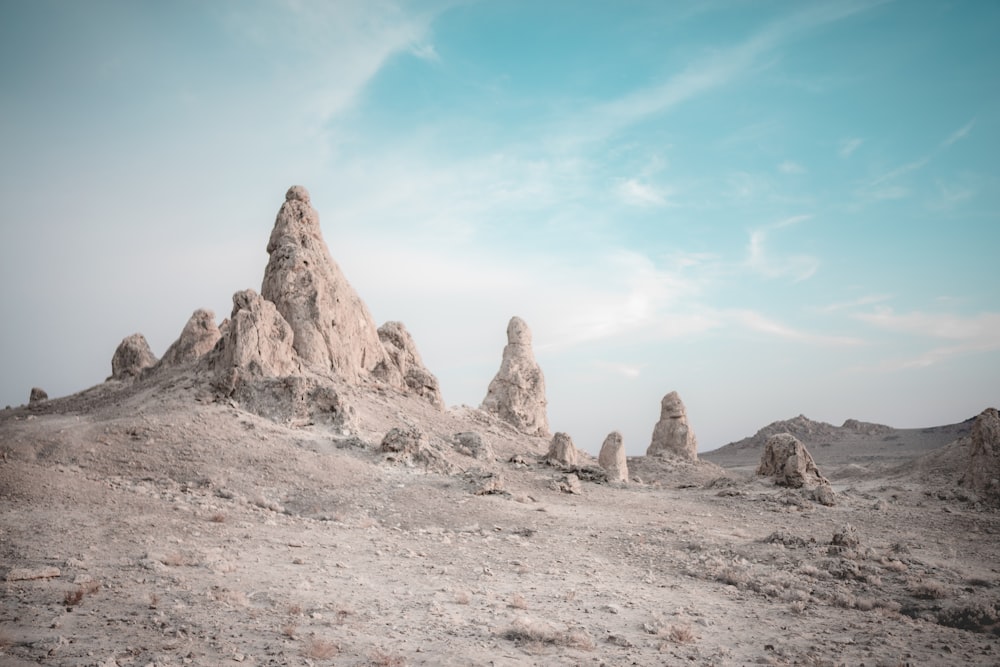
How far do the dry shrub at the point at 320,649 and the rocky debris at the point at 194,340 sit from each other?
25.3 meters

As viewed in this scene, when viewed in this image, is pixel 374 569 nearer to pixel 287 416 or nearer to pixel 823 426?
pixel 287 416

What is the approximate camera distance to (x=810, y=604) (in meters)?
10.8

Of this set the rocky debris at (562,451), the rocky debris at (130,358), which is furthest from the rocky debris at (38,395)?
the rocky debris at (562,451)

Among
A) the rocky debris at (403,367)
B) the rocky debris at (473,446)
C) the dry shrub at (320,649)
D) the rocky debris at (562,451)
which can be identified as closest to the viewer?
the dry shrub at (320,649)

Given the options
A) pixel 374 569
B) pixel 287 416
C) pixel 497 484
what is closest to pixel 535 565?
pixel 374 569

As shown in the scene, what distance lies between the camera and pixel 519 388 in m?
38.7

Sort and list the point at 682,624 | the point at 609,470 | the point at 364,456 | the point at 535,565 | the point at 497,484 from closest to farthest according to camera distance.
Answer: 1. the point at 682,624
2. the point at 535,565
3. the point at 497,484
4. the point at 364,456
5. the point at 609,470

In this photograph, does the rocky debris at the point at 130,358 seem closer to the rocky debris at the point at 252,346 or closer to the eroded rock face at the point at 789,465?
the rocky debris at the point at 252,346

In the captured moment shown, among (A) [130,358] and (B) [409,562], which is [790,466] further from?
(A) [130,358]

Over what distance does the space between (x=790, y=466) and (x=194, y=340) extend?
27.2m

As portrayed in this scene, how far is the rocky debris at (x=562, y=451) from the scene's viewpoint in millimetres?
28250

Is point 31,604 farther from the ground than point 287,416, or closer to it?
closer to it

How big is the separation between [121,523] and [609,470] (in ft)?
72.3

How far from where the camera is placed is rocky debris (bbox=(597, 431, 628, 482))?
98.2ft
